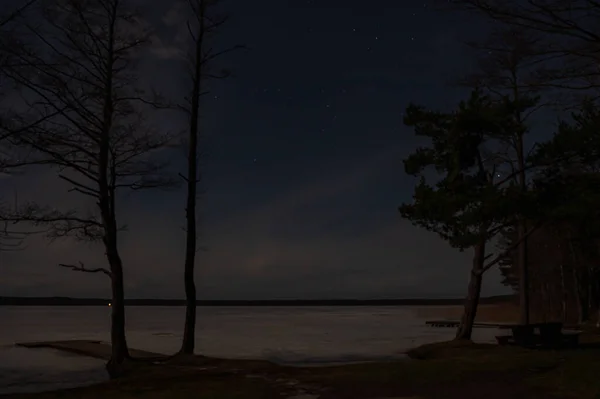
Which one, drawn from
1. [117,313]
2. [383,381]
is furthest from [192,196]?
[383,381]

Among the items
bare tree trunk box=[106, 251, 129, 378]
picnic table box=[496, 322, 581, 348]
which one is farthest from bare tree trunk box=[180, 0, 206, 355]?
picnic table box=[496, 322, 581, 348]

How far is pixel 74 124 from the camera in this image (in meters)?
18.8

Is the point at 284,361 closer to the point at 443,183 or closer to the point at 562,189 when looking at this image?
the point at 443,183

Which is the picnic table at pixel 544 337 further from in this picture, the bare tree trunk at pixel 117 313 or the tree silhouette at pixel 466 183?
the bare tree trunk at pixel 117 313

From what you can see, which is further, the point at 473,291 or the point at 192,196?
the point at 473,291

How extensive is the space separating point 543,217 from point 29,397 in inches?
702

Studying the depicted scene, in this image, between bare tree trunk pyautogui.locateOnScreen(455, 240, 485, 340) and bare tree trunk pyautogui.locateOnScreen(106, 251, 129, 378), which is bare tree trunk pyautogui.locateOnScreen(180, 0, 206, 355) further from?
bare tree trunk pyautogui.locateOnScreen(455, 240, 485, 340)

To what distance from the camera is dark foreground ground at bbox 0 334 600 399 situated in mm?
12319

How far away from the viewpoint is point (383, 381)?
45.9ft

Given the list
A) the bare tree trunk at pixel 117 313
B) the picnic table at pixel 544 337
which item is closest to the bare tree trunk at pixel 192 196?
the bare tree trunk at pixel 117 313

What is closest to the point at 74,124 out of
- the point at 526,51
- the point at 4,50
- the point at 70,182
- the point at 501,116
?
the point at 70,182

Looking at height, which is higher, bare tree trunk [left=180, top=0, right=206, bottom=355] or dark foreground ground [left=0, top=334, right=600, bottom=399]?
bare tree trunk [left=180, top=0, right=206, bottom=355]

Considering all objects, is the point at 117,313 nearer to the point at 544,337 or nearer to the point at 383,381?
the point at 383,381

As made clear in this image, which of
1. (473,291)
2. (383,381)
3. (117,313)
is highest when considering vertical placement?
(473,291)
